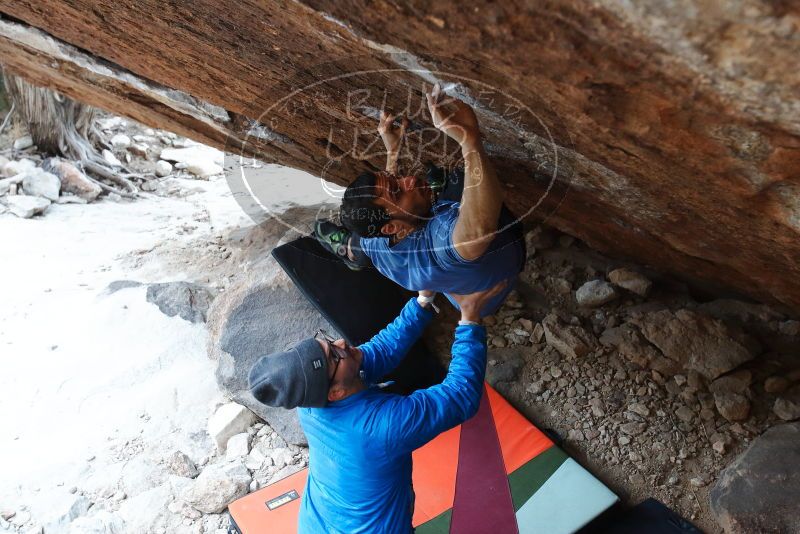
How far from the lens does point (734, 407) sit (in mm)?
3072

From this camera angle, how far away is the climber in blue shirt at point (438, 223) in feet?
5.36

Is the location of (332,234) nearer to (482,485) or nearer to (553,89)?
(553,89)

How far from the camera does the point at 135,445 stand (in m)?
3.62

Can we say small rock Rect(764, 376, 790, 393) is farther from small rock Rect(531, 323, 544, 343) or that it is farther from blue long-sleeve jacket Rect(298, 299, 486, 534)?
blue long-sleeve jacket Rect(298, 299, 486, 534)

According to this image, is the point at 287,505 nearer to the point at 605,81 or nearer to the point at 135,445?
the point at 135,445

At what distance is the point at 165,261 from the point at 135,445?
236cm

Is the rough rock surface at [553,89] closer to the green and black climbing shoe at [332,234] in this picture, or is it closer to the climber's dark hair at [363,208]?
the climber's dark hair at [363,208]

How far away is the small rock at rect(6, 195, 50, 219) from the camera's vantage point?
7.14m

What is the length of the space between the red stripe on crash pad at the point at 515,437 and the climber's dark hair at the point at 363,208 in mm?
1881

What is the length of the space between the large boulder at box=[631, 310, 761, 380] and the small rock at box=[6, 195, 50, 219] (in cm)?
704

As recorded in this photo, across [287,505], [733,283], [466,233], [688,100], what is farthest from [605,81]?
[287,505]

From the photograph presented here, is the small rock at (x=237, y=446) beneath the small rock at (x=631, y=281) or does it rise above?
beneath

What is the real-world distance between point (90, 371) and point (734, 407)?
4.00 metres

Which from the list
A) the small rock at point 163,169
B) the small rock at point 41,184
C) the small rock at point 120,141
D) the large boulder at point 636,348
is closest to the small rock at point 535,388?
the large boulder at point 636,348
